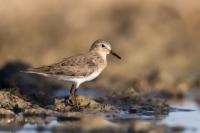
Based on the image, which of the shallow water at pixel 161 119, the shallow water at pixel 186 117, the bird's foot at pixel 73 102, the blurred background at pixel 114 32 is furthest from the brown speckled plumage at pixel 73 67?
the blurred background at pixel 114 32

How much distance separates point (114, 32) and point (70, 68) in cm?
1385

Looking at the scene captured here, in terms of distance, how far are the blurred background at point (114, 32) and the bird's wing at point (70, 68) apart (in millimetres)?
7539

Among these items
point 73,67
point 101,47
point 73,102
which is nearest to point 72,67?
point 73,67

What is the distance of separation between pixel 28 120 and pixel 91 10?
17.3m

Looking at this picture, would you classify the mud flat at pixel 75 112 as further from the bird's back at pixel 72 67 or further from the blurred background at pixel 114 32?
the blurred background at pixel 114 32

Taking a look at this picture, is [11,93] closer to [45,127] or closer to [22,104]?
[22,104]

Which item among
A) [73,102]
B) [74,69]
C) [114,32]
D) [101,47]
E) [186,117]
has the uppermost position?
[114,32]

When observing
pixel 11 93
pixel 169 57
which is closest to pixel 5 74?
pixel 11 93

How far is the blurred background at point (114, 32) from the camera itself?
2909cm

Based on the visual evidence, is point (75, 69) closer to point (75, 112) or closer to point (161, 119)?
point (75, 112)

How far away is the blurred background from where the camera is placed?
95.5 feet

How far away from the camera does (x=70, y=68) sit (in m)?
19.0

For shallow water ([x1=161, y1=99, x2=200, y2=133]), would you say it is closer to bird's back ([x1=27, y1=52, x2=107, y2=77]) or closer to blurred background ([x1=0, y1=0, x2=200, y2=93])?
bird's back ([x1=27, y1=52, x2=107, y2=77])

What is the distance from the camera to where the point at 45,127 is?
53.3ft
